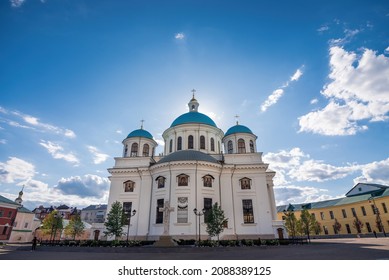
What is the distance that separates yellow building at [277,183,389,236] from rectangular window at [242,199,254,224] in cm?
2511

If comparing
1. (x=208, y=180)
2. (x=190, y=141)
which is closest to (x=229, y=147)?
(x=190, y=141)

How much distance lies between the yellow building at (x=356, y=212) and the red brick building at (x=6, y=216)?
2060 inches

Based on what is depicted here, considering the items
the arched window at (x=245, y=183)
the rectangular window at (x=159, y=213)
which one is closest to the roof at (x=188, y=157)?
the arched window at (x=245, y=183)

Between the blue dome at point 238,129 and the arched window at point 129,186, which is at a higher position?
the blue dome at point 238,129

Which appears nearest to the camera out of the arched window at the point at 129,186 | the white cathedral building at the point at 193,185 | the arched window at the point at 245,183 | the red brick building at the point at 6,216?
the white cathedral building at the point at 193,185

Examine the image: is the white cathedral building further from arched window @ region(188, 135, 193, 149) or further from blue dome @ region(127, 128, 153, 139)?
blue dome @ region(127, 128, 153, 139)

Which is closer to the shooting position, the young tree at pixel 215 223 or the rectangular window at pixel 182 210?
the young tree at pixel 215 223

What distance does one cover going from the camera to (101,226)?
29.9 meters

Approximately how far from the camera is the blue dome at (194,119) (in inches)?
1330

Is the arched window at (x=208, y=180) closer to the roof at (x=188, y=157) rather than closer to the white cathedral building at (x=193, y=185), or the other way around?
the white cathedral building at (x=193, y=185)

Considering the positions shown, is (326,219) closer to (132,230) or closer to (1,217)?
(132,230)

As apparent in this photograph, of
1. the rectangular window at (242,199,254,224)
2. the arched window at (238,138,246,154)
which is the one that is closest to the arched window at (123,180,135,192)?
the rectangular window at (242,199,254,224)

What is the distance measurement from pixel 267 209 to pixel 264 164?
5.66 m

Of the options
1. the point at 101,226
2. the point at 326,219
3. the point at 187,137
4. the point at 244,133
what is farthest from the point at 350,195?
the point at 101,226
